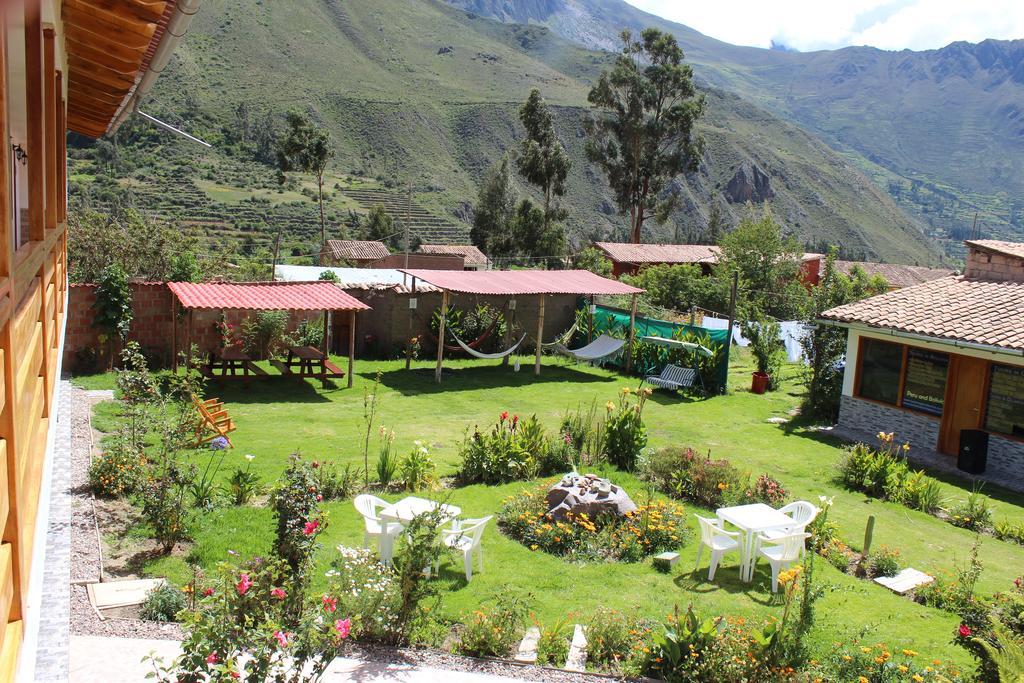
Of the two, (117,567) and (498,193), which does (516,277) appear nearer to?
(117,567)

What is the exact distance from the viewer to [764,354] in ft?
54.1

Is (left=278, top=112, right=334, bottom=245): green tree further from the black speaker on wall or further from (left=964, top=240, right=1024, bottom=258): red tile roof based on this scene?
the black speaker on wall

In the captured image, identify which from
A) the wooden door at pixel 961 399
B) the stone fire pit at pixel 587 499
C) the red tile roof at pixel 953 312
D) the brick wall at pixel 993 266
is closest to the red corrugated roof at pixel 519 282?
the red tile roof at pixel 953 312

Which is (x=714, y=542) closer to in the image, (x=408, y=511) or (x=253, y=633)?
(x=408, y=511)

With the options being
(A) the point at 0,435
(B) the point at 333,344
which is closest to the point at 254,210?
(B) the point at 333,344

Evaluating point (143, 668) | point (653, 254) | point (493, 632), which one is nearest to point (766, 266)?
point (653, 254)

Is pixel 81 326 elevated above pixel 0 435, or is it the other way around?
pixel 0 435

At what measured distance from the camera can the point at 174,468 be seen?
6.99 metres

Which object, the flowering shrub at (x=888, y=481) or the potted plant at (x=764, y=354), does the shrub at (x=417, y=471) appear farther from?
the potted plant at (x=764, y=354)

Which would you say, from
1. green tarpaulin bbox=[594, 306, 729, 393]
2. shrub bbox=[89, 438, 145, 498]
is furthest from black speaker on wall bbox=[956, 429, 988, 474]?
shrub bbox=[89, 438, 145, 498]

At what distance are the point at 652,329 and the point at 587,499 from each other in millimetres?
10068

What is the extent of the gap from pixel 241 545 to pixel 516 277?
1145 cm

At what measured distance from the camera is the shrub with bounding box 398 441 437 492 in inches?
344

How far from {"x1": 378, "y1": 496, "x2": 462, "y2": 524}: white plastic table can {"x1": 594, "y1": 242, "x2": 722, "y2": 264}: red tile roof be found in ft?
92.8
